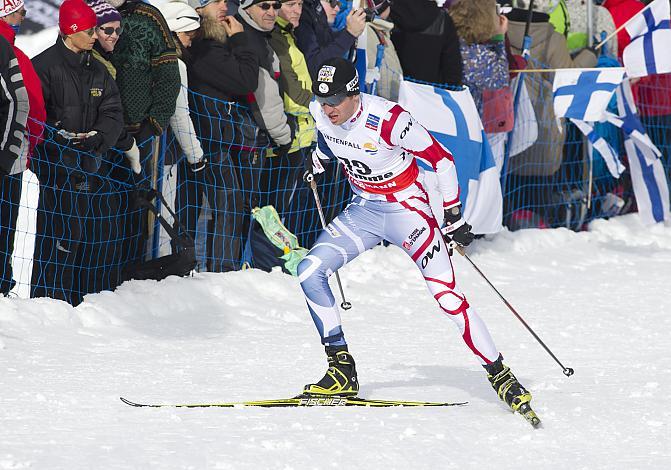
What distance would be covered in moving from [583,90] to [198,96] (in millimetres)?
4534

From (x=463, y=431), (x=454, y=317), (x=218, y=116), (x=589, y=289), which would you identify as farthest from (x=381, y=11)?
(x=463, y=431)

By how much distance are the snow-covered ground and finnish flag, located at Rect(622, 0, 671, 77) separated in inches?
88.5

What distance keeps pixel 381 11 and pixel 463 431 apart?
5175 millimetres

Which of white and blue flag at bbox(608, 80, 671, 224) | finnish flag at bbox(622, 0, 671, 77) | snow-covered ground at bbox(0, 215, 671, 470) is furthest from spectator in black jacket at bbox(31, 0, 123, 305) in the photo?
white and blue flag at bbox(608, 80, 671, 224)

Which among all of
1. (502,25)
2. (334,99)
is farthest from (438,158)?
(502,25)

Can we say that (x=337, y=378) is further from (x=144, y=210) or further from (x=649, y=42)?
(x=649, y=42)

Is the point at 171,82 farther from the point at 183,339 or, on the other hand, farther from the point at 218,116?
the point at 183,339

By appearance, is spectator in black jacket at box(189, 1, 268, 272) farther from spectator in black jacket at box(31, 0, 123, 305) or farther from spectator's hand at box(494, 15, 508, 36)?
spectator's hand at box(494, 15, 508, 36)

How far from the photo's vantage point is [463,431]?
19.7 feet

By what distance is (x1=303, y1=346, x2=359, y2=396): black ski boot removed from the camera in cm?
671

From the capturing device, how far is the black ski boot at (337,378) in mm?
6707

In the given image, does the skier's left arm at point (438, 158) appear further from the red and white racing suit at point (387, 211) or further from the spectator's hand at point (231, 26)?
the spectator's hand at point (231, 26)

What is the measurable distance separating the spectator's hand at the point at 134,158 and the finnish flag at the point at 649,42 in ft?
20.1

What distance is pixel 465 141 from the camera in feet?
36.1
